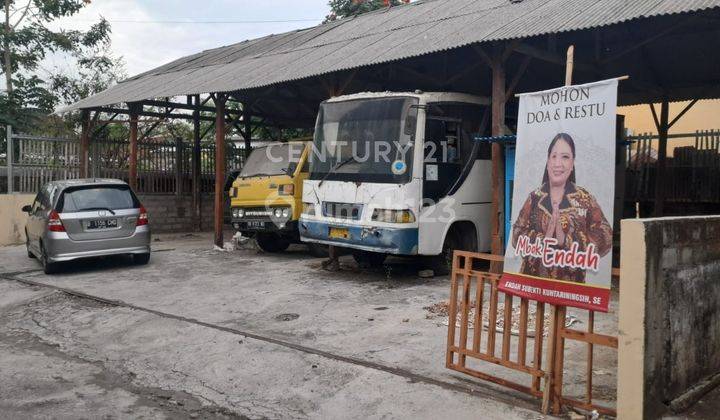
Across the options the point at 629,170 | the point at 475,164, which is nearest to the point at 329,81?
the point at 475,164

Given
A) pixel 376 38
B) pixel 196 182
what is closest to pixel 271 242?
pixel 376 38

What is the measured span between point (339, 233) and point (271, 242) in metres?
3.70

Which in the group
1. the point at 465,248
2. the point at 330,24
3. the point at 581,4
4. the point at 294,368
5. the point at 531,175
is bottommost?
the point at 294,368

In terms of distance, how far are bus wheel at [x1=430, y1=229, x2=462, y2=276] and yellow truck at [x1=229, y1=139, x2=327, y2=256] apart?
277 cm

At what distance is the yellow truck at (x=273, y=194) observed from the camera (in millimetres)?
10531

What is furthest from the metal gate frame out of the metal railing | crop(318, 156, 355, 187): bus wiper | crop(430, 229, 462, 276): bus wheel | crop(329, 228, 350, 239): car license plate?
the metal railing

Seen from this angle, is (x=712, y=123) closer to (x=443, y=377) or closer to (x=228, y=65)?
(x=228, y=65)

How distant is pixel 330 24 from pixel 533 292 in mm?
13137

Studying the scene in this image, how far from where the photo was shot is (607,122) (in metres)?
3.82

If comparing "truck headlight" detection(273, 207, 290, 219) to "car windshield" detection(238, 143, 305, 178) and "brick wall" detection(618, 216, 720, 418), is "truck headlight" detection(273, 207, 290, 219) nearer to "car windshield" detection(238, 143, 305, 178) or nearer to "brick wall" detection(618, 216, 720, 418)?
"car windshield" detection(238, 143, 305, 178)

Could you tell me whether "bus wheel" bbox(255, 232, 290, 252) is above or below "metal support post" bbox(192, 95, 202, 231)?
below

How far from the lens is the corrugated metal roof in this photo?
763cm

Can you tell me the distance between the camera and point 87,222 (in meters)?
9.55

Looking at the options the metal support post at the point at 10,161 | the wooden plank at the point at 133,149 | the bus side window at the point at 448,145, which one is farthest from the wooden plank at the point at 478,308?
the metal support post at the point at 10,161
